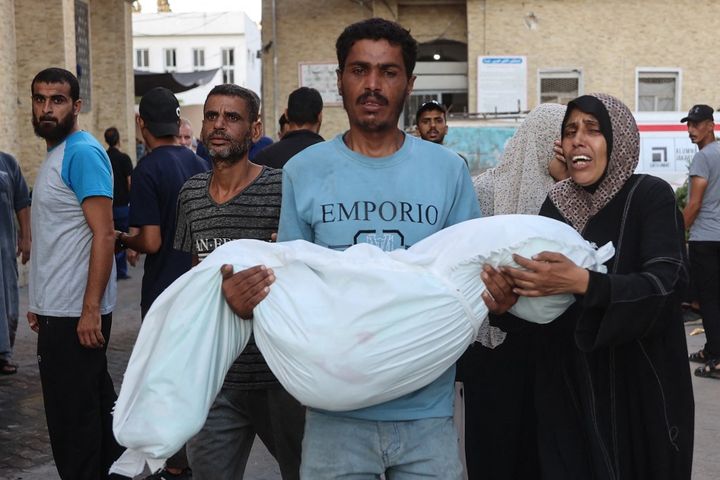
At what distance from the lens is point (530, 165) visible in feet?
14.4

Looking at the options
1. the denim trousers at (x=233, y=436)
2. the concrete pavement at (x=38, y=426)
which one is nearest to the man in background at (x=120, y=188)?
the concrete pavement at (x=38, y=426)

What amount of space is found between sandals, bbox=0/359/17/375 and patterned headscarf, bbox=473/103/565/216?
16.3 ft

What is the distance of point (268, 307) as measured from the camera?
8.99ft

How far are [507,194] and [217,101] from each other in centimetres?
137

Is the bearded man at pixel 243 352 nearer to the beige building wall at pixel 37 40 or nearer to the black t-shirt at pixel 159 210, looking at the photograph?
the black t-shirt at pixel 159 210

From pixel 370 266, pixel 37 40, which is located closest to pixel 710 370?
pixel 370 266

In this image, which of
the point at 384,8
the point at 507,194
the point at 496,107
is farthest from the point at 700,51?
the point at 507,194

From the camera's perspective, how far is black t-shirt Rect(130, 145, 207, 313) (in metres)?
4.88

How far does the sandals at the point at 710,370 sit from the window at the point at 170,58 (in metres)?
57.0

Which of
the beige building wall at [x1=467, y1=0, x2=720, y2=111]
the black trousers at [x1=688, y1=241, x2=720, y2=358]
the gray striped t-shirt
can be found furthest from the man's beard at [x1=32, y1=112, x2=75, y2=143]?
the beige building wall at [x1=467, y1=0, x2=720, y2=111]

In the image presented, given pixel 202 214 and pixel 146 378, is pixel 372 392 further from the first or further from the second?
pixel 202 214

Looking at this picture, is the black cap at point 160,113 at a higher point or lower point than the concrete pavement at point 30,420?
higher

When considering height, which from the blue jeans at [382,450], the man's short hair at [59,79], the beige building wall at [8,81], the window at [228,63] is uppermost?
the window at [228,63]

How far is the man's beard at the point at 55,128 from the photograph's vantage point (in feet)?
15.2
